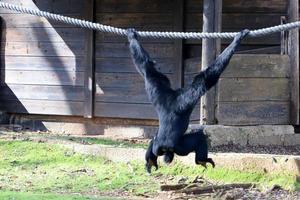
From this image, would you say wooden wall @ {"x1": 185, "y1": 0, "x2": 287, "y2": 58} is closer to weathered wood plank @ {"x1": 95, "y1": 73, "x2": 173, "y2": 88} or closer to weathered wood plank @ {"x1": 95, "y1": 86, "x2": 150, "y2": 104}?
weathered wood plank @ {"x1": 95, "y1": 73, "x2": 173, "y2": 88}

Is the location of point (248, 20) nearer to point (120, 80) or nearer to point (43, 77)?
point (120, 80)

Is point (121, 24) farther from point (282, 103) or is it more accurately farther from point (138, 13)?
point (282, 103)

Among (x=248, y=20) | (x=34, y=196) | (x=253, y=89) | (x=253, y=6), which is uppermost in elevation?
(x=253, y=6)

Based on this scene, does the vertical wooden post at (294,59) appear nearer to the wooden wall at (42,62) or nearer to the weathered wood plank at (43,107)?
the wooden wall at (42,62)

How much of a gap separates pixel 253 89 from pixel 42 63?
524cm

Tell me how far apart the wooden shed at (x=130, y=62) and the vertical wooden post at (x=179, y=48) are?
2cm

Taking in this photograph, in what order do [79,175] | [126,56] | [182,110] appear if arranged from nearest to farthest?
1. [182,110]
2. [79,175]
3. [126,56]

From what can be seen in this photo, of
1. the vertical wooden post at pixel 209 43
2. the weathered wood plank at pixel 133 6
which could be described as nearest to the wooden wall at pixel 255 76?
the vertical wooden post at pixel 209 43

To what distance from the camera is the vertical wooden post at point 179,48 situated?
1345cm

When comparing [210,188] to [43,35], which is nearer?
[210,188]

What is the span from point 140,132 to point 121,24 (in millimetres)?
2272

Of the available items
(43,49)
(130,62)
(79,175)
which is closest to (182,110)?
(79,175)

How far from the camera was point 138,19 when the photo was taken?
14.0 m

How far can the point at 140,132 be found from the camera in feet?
45.7
